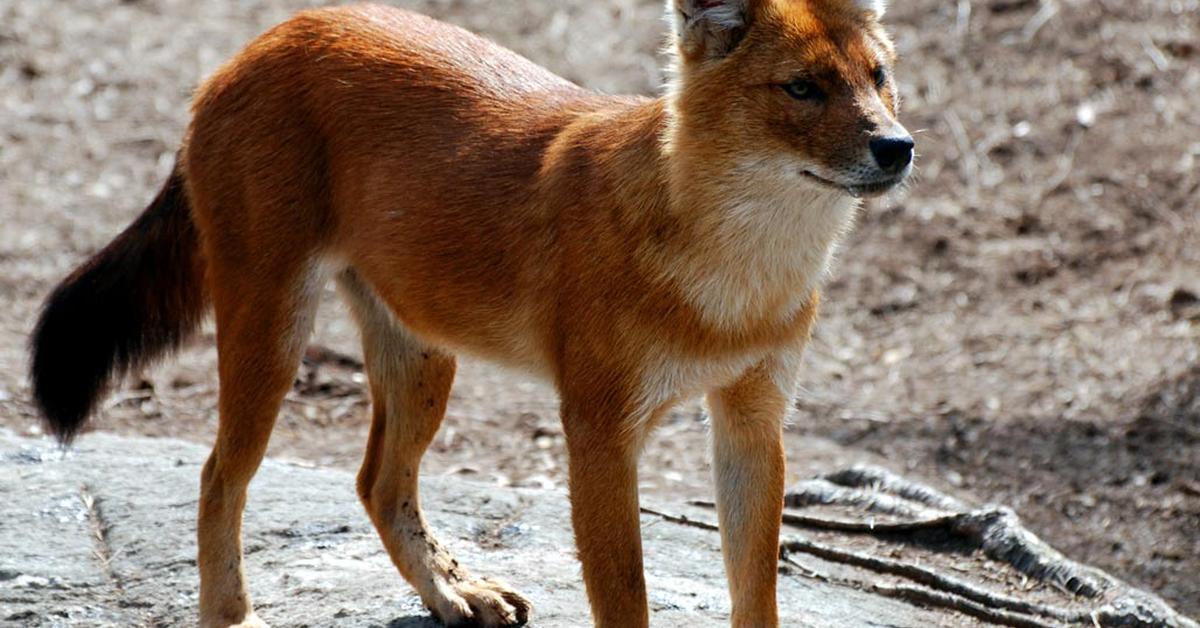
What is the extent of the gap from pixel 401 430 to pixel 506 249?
808 mm

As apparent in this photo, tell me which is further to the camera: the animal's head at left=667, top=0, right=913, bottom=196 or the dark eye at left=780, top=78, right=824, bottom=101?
the dark eye at left=780, top=78, right=824, bottom=101

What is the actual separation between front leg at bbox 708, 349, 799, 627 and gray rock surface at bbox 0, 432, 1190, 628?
0.31 meters

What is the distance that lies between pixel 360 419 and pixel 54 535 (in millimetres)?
2440

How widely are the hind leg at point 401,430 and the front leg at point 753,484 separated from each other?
0.77 m

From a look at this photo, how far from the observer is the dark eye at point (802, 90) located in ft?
13.7

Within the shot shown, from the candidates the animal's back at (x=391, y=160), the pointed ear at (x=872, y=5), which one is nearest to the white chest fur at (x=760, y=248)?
the pointed ear at (x=872, y=5)

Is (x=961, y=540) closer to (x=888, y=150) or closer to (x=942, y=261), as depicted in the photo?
(x=888, y=150)

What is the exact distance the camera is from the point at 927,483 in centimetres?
700

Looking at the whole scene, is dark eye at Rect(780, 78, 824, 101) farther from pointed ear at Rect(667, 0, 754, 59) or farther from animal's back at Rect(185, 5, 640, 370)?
animal's back at Rect(185, 5, 640, 370)

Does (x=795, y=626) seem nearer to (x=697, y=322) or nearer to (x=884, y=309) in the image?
(x=697, y=322)

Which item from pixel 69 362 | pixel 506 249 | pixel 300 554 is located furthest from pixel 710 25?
pixel 69 362

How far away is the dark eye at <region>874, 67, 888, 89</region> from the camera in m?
4.32

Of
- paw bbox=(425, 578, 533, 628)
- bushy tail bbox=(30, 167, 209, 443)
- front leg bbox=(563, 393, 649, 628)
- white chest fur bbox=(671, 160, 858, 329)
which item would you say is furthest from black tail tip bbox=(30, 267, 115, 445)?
white chest fur bbox=(671, 160, 858, 329)

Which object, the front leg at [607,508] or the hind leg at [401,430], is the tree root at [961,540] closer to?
the hind leg at [401,430]
